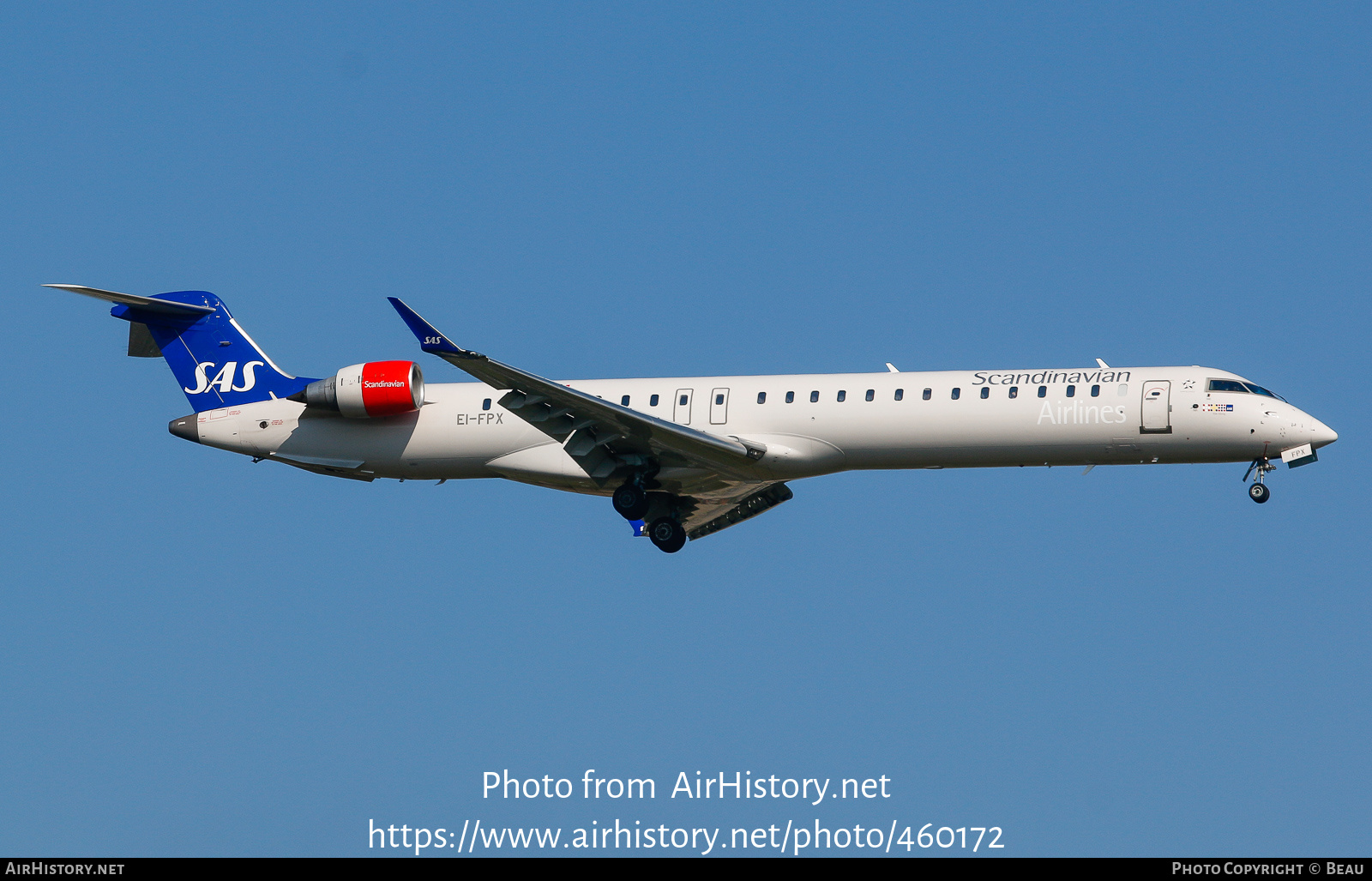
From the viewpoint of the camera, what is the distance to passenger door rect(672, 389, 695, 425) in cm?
2869

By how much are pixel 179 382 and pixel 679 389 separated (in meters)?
10.2

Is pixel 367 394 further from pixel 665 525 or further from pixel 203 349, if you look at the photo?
pixel 665 525

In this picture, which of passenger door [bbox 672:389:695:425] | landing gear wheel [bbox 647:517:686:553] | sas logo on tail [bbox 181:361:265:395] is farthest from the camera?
sas logo on tail [bbox 181:361:265:395]

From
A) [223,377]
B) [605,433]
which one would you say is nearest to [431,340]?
[605,433]

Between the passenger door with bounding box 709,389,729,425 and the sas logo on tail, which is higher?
the sas logo on tail

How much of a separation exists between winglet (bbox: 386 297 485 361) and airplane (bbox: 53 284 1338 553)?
0.03m

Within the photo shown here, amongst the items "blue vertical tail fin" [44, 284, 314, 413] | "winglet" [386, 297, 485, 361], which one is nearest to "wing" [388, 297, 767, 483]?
"winglet" [386, 297, 485, 361]

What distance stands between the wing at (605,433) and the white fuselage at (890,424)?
0.53 m

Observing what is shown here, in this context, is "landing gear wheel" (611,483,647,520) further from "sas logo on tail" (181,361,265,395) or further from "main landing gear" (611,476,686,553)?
"sas logo on tail" (181,361,265,395)

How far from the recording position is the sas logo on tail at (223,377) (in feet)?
102

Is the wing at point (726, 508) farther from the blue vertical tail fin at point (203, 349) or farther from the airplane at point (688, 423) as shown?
the blue vertical tail fin at point (203, 349)

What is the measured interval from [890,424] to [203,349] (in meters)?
13.8

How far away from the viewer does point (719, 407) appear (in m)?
28.5

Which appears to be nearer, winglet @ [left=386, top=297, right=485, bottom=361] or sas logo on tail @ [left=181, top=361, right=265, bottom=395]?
winglet @ [left=386, top=297, right=485, bottom=361]
